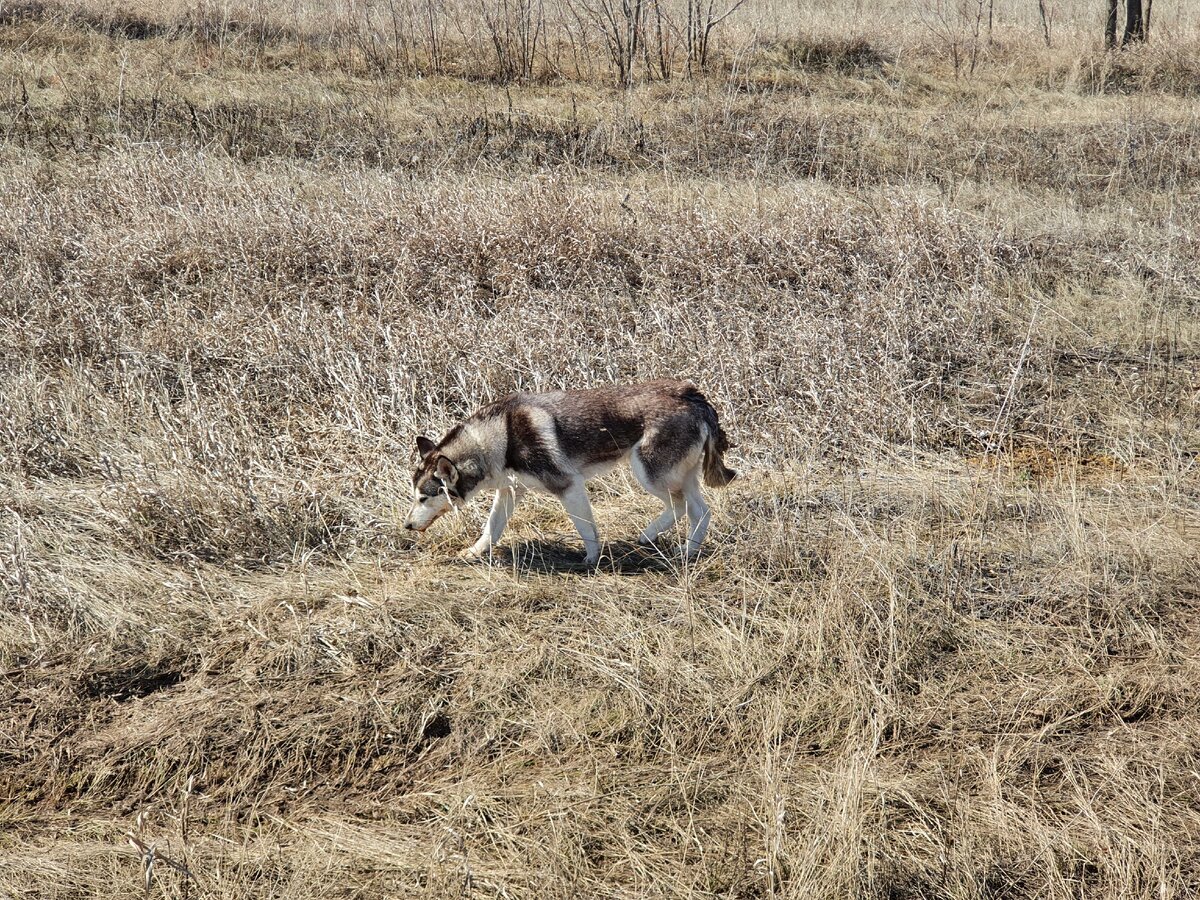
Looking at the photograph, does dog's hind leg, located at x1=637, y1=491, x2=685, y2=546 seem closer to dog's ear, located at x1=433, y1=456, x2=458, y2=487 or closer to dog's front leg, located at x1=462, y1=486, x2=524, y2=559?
dog's front leg, located at x1=462, y1=486, x2=524, y2=559

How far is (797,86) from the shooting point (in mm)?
17859

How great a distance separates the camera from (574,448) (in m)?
5.68

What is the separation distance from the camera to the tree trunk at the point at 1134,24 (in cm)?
2098

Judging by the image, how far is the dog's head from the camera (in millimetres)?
5633

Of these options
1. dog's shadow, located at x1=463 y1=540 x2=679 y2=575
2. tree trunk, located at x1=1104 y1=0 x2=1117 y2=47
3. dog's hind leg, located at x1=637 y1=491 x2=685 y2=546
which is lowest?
dog's shadow, located at x1=463 y1=540 x2=679 y2=575

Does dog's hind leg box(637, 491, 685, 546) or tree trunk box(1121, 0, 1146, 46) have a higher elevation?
tree trunk box(1121, 0, 1146, 46)

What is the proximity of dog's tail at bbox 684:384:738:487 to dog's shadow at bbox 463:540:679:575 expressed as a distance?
47 centimetres

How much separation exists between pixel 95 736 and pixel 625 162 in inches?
434

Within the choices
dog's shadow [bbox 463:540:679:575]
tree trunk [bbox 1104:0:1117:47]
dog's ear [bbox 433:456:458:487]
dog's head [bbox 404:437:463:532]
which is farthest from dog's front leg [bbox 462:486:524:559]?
tree trunk [bbox 1104:0:1117:47]

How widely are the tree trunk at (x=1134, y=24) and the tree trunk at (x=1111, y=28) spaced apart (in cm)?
42

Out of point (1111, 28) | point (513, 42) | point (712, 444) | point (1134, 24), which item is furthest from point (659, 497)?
point (1134, 24)

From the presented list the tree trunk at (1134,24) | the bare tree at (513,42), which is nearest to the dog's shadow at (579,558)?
the bare tree at (513,42)

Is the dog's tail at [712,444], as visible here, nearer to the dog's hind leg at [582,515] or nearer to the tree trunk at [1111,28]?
the dog's hind leg at [582,515]

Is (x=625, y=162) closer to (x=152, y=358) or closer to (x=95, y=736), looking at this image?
(x=152, y=358)
